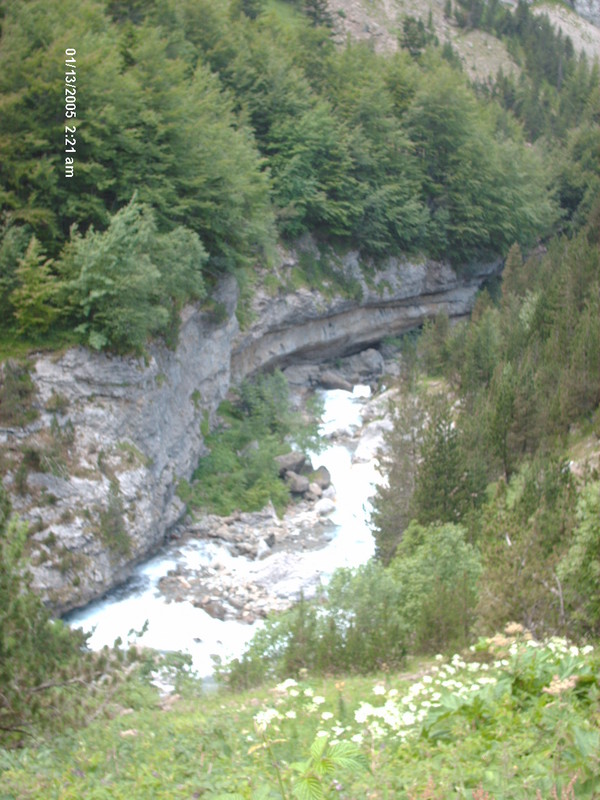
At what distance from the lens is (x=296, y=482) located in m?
28.7

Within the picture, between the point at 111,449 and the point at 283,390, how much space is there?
13616 mm

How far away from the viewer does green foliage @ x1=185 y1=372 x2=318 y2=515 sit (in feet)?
88.9

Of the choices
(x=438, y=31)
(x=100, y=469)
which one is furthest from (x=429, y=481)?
(x=438, y=31)

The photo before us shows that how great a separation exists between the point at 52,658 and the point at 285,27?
51.6m

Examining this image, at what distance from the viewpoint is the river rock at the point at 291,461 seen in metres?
29.3

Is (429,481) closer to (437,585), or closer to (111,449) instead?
(437,585)

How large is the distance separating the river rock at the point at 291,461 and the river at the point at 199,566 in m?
1.61

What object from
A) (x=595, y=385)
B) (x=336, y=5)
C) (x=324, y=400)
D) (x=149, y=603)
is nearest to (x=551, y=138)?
(x=336, y=5)

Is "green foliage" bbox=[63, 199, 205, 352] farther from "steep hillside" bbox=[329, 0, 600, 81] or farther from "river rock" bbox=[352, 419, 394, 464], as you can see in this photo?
"steep hillside" bbox=[329, 0, 600, 81]

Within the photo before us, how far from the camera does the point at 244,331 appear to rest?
33.7m

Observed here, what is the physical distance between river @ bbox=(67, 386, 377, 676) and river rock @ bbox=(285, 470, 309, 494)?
4.16ft

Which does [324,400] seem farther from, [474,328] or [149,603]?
[149,603]
